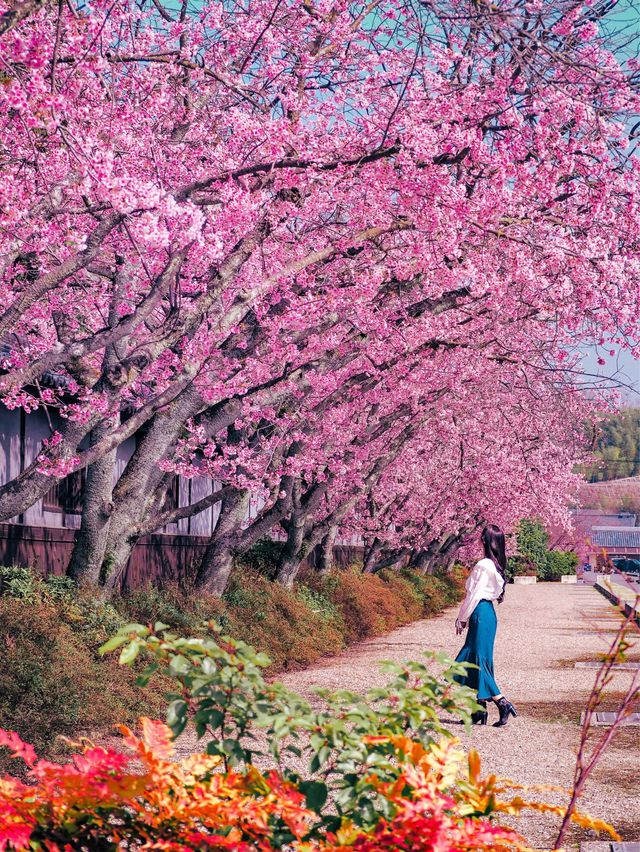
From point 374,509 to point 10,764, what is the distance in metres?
23.2

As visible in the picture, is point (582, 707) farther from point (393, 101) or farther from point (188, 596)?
point (393, 101)

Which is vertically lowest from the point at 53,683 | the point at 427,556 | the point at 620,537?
the point at 620,537

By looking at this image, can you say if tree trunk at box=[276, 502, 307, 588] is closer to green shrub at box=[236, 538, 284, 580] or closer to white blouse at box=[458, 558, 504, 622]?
green shrub at box=[236, 538, 284, 580]

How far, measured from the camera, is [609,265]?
13.3 meters

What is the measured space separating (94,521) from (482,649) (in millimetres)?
4850

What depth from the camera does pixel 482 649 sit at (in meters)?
11.7

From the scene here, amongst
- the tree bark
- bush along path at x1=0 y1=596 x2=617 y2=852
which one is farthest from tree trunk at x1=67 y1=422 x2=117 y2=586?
bush along path at x1=0 y1=596 x2=617 y2=852

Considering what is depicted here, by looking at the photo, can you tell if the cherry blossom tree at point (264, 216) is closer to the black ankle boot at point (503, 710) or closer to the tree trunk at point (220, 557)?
the tree trunk at point (220, 557)

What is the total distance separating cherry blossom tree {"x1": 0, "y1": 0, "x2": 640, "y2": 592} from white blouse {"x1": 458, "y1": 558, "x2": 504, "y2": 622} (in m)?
3.58

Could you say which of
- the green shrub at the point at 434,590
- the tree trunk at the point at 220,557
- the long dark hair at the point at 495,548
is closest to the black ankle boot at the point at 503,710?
the long dark hair at the point at 495,548

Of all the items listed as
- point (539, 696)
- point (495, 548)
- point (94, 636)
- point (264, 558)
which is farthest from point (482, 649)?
point (264, 558)

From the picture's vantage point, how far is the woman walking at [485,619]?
11.7 metres

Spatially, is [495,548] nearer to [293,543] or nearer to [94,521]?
[94,521]

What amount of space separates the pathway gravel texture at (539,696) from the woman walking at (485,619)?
334 millimetres
